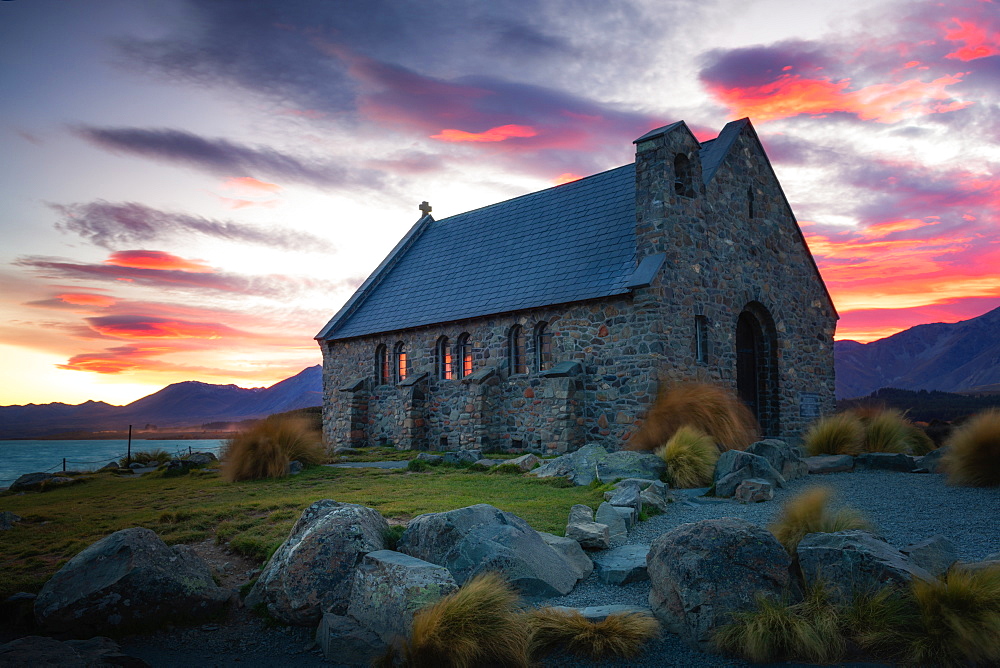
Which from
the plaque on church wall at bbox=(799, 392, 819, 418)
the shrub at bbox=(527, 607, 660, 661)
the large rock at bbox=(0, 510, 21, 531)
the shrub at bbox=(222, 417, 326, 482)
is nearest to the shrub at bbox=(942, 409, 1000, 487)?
the shrub at bbox=(527, 607, 660, 661)

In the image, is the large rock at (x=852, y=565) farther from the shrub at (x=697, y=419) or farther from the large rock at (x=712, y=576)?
the shrub at (x=697, y=419)

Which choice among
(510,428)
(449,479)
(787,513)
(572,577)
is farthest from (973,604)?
(510,428)

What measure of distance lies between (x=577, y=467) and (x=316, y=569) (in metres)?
8.21

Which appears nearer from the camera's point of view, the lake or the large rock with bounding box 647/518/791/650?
the large rock with bounding box 647/518/791/650

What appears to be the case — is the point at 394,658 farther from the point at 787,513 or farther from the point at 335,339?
the point at 335,339

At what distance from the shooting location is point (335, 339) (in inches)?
1118

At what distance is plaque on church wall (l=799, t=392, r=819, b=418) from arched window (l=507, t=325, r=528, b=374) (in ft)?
30.7

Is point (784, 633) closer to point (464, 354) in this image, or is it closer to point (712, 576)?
point (712, 576)

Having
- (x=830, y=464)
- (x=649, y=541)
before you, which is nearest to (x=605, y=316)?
(x=830, y=464)

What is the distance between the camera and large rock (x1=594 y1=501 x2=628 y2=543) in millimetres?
8750

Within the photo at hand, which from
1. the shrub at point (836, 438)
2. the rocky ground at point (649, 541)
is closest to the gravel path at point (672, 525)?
the rocky ground at point (649, 541)

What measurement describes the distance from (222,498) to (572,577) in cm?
842

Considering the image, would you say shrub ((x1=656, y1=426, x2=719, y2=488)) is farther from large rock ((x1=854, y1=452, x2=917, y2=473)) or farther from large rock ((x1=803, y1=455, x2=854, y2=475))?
large rock ((x1=854, y1=452, x2=917, y2=473))

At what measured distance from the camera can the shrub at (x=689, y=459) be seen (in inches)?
498
